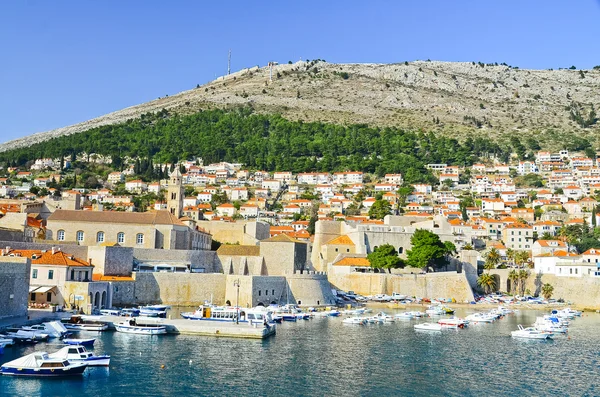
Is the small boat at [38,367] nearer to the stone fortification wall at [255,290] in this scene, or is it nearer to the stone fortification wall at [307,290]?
the stone fortification wall at [255,290]

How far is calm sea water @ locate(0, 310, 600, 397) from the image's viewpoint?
70.2 ft

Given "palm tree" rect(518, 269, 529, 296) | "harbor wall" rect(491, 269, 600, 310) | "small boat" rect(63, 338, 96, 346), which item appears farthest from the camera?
"palm tree" rect(518, 269, 529, 296)

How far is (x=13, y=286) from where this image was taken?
28203 mm

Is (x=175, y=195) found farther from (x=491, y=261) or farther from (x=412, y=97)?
(x=412, y=97)

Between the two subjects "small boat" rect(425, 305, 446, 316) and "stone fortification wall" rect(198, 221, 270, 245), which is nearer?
"small boat" rect(425, 305, 446, 316)

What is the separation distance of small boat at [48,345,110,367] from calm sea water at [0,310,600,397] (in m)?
0.30

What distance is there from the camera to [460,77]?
16225 centimetres

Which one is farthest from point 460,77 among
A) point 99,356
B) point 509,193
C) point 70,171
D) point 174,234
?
point 99,356

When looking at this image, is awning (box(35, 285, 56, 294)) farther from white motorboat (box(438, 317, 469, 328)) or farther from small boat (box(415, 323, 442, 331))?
white motorboat (box(438, 317, 469, 328))

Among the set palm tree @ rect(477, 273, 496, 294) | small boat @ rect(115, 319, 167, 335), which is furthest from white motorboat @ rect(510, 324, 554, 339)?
palm tree @ rect(477, 273, 496, 294)

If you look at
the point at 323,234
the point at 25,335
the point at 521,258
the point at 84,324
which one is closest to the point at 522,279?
the point at 521,258

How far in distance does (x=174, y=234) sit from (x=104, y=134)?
84016mm

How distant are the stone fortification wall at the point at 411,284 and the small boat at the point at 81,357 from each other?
1100 inches

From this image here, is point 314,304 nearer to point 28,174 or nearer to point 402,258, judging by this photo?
point 402,258
